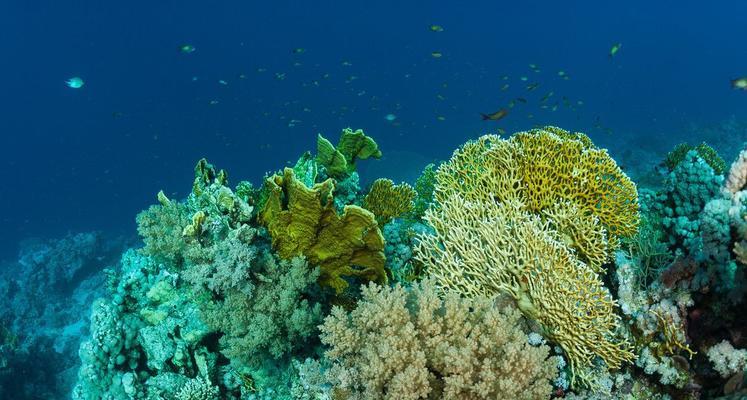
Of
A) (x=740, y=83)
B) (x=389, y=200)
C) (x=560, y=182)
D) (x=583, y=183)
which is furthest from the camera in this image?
(x=740, y=83)

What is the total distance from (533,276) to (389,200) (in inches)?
106

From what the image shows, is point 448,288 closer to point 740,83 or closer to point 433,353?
point 433,353

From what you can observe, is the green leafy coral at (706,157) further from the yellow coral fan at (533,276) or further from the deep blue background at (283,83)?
the deep blue background at (283,83)

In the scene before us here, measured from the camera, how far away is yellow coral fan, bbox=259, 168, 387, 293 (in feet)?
13.3

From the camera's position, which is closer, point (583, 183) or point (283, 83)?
point (583, 183)

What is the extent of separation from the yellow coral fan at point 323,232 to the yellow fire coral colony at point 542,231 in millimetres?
577

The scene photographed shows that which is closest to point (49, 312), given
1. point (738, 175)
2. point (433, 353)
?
point (433, 353)

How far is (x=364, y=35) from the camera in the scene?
5472 inches

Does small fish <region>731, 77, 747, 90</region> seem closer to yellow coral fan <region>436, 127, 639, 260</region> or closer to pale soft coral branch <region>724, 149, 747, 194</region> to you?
yellow coral fan <region>436, 127, 639, 260</region>

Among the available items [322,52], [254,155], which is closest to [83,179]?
[254,155]

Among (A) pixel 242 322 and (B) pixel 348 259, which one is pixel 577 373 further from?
(A) pixel 242 322

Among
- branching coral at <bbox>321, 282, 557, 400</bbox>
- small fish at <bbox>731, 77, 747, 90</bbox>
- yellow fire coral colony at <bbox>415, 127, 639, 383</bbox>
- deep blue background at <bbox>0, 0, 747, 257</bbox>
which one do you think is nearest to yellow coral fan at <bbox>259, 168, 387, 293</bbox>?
yellow fire coral colony at <bbox>415, 127, 639, 383</bbox>

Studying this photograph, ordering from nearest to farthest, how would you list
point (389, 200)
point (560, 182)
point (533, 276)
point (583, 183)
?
point (533, 276)
point (583, 183)
point (560, 182)
point (389, 200)

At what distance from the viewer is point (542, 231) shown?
360 cm
